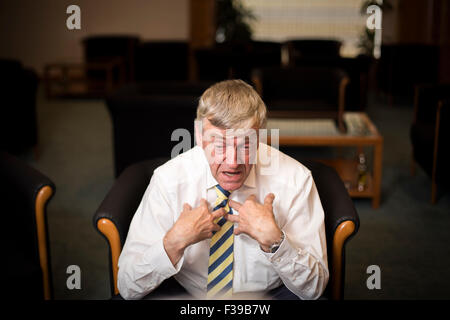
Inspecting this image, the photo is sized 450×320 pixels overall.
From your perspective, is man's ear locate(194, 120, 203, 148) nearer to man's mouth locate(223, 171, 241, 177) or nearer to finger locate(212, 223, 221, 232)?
man's mouth locate(223, 171, 241, 177)

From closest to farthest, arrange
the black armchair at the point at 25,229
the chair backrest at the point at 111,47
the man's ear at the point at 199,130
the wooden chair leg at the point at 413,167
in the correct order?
the man's ear at the point at 199,130
the black armchair at the point at 25,229
the wooden chair leg at the point at 413,167
the chair backrest at the point at 111,47

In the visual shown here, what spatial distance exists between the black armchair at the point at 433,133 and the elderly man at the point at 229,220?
105 inches

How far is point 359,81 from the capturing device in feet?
24.5

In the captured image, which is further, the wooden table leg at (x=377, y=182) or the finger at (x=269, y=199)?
the wooden table leg at (x=377, y=182)

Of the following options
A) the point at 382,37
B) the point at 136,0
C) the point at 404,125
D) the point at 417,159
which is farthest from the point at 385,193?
the point at 136,0

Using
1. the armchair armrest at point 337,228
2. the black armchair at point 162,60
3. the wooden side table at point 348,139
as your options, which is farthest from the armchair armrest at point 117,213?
the black armchair at point 162,60

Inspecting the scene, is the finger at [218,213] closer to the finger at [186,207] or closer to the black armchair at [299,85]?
the finger at [186,207]

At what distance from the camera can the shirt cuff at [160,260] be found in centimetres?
174

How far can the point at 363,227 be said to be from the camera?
394 cm

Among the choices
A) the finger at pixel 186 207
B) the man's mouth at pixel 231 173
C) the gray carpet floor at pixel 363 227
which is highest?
the man's mouth at pixel 231 173

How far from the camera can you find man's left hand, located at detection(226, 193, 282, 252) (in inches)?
67.1

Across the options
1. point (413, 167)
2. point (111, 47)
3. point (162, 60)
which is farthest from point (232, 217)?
point (111, 47)
